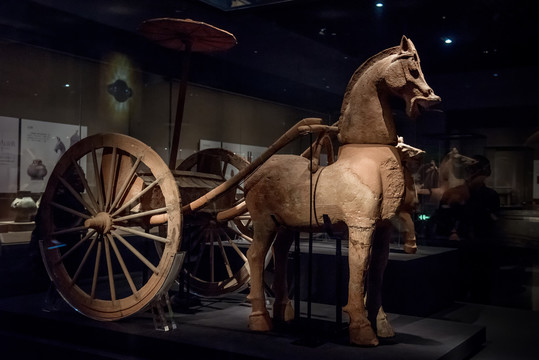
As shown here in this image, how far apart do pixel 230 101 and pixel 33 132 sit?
1853 mm

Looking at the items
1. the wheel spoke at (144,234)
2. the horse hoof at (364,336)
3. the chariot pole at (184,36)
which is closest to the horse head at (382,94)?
the horse hoof at (364,336)

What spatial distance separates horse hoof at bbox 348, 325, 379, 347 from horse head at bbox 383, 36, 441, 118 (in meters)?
1.32

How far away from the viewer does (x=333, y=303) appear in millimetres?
5473

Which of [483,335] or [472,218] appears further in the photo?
[472,218]

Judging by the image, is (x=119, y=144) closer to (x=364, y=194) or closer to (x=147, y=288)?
(x=147, y=288)

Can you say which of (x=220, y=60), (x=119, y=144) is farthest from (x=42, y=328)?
(x=220, y=60)

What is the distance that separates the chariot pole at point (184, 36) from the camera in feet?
15.3

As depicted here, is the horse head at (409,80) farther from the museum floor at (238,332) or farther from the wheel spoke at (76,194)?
the wheel spoke at (76,194)

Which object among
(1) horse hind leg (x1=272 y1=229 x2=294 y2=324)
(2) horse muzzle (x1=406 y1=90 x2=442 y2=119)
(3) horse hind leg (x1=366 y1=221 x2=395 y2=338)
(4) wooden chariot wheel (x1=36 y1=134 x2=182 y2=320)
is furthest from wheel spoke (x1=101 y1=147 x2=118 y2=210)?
(2) horse muzzle (x1=406 y1=90 x2=442 y2=119)

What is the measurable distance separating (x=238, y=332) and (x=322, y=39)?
2.88 m

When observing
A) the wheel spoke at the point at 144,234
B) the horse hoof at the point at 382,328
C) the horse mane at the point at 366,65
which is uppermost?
the horse mane at the point at 366,65

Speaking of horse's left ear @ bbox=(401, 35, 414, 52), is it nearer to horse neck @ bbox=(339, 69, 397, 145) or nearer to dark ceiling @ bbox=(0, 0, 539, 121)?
horse neck @ bbox=(339, 69, 397, 145)

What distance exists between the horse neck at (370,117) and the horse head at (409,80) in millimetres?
117

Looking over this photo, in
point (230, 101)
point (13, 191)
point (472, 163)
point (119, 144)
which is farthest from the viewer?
point (230, 101)
